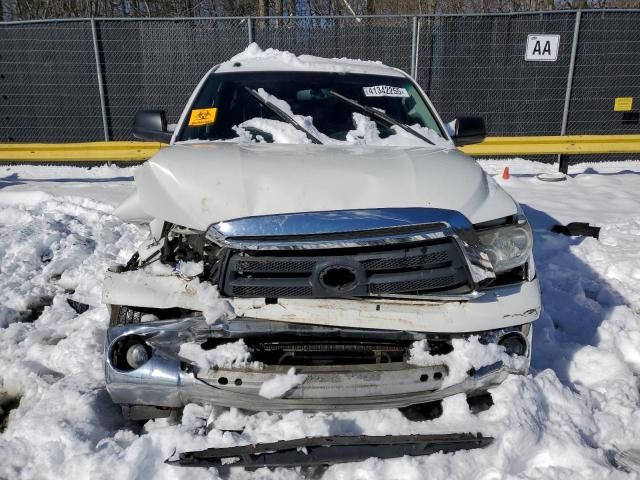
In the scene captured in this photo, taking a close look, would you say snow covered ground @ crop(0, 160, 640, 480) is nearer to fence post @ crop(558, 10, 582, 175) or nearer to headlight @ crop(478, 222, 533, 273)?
headlight @ crop(478, 222, 533, 273)

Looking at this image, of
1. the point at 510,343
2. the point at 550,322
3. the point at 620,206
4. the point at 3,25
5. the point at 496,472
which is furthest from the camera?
the point at 3,25

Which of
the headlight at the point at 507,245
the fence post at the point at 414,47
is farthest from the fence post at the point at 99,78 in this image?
the headlight at the point at 507,245

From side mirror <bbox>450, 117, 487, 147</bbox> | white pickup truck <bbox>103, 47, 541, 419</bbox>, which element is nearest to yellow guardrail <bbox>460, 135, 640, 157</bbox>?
side mirror <bbox>450, 117, 487, 147</bbox>

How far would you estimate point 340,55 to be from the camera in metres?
9.75

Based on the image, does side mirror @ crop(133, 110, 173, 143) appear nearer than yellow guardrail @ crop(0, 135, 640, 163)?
Yes

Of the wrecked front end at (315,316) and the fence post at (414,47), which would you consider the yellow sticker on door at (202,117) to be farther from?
the fence post at (414,47)

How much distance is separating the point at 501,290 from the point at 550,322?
4.89ft

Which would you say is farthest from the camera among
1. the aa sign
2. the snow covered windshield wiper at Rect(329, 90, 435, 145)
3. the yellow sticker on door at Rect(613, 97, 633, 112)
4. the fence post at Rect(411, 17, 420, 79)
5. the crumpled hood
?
the yellow sticker on door at Rect(613, 97, 633, 112)

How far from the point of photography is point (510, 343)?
2.51 metres

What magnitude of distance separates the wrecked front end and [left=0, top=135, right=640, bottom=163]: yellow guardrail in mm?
6288

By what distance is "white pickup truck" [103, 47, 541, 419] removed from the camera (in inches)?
89.1

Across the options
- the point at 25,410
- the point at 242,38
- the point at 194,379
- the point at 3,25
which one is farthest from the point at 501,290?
the point at 3,25

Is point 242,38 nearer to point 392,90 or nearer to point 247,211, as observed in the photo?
point 392,90

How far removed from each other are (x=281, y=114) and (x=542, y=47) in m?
7.42
